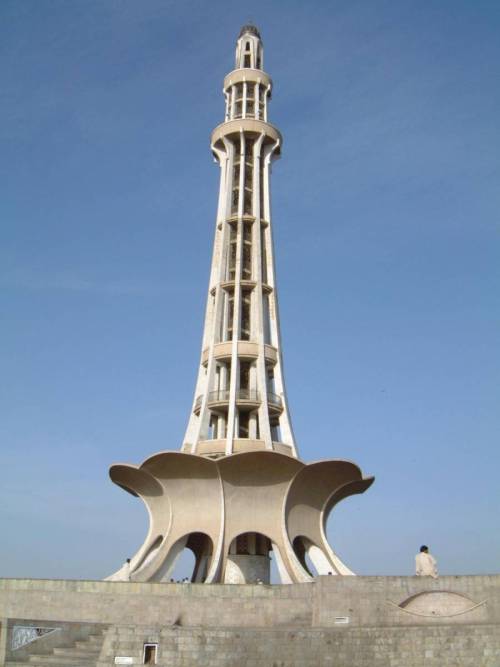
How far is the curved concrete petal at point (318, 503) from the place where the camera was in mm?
26328

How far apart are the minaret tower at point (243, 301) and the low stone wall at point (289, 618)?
8.37 meters

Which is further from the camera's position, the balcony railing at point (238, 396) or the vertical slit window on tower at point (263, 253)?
the vertical slit window on tower at point (263, 253)

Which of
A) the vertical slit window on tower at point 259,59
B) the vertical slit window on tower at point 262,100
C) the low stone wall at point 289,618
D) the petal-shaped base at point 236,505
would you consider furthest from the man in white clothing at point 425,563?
the vertical slit window on tower at point 259,59

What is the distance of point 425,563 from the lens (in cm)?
1636

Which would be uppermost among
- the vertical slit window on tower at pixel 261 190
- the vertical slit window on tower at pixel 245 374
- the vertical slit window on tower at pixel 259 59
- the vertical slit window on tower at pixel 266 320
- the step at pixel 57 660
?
the vertical slit window on tower at pixel 259 59

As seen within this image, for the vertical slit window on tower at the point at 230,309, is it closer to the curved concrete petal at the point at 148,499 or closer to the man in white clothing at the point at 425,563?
the curved concrete petal at the point at 148,499

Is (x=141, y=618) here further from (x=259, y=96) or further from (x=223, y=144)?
(x=259, y=96)

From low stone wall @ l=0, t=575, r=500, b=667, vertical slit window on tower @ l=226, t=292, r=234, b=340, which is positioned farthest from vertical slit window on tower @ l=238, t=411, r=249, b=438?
low stone wall @ l=0, t=575, r=500, b=667

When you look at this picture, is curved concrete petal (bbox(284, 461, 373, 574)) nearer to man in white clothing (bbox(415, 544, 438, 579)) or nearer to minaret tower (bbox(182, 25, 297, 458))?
minaret tower (bbox(182, 25, 297, 458))

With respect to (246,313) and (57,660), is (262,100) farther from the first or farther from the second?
(57,660)

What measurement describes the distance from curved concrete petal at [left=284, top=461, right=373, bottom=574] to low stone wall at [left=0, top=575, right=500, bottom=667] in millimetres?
7601

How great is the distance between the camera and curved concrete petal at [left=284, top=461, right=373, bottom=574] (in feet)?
86.4

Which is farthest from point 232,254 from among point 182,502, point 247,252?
point 182,502

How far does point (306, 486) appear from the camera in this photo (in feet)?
88.3
